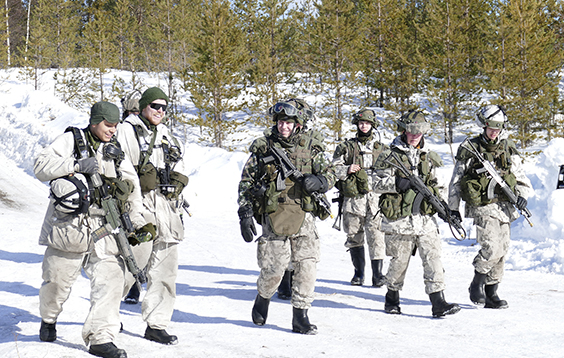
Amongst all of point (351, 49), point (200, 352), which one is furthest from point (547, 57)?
point (200, 352)

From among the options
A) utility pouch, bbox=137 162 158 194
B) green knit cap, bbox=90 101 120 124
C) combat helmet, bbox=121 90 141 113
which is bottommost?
utility pouch, bbox=137 162 158 194

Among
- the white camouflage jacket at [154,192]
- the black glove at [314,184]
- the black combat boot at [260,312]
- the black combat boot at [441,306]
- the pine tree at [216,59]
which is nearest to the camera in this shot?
the white camouflage jacket at [154,192]

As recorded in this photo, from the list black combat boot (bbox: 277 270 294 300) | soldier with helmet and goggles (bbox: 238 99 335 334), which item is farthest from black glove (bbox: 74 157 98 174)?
black combat boot (bbox: 277 270 294 300)

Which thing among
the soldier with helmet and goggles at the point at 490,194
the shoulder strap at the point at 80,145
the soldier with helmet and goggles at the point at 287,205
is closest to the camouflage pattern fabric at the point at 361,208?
the soldier with helmet and goggles at the point at 490,194

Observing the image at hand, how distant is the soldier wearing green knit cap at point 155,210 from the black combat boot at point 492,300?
12.1 ft

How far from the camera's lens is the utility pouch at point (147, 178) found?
452 centimetres

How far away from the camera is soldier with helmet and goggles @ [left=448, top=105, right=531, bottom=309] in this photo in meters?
5.93

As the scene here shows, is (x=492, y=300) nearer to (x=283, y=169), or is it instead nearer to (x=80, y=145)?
(x=283, y=169)

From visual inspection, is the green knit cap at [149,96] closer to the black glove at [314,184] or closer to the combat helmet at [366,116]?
the black glove at [314,184]

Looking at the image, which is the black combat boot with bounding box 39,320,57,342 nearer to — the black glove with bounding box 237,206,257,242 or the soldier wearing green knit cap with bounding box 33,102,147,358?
the soldier wearing green knit cap with bounding box 33,102,147,358

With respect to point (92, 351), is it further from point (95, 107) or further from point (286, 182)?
point (286, 182)

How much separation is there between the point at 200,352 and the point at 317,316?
6.03 ft

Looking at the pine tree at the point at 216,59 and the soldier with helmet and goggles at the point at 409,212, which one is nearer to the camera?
the soldier with helmet and goggles at the point at 409,212

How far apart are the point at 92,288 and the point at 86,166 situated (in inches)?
36.0
